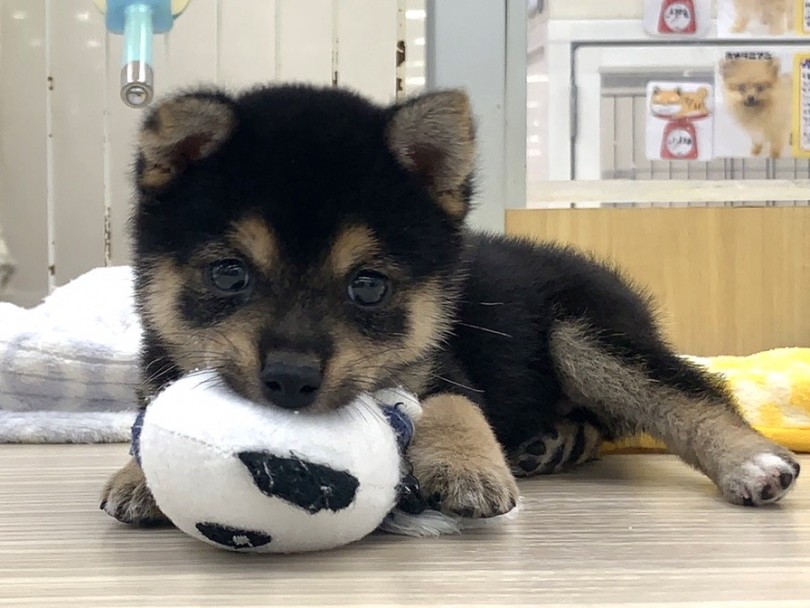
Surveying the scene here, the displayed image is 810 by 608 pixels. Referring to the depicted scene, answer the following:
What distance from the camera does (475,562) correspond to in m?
1.36

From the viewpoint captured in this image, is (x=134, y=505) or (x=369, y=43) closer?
(x=134, y=505)

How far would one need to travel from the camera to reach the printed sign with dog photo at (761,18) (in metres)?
3.37

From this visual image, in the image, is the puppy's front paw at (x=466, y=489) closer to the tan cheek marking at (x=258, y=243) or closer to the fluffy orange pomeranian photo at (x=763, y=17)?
the tan cheek marking at (x=258, y=243)

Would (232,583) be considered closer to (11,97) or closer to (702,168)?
(702,168)

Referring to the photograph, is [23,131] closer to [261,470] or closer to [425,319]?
[425,319]

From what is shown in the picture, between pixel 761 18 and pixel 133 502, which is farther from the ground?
pixel 761 18

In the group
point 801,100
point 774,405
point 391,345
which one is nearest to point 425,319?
point 391,345

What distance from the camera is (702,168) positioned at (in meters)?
3.48

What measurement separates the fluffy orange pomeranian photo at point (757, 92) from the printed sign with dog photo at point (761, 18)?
0.10 metres

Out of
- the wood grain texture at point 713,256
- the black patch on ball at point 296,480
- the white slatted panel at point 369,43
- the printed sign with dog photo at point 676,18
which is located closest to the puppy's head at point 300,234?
the black patch on ball at point 296,480

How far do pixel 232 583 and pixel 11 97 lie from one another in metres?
3.30

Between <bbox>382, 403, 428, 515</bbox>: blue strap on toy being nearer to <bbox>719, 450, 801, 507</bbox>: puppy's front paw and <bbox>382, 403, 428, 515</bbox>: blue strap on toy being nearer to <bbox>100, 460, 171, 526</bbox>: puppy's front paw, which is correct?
<bbox>100, 460, 171, 526</bbox>: puppy's front paw

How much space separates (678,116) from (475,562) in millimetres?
2419

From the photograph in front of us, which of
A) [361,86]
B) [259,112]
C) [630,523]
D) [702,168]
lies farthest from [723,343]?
[259,112]
